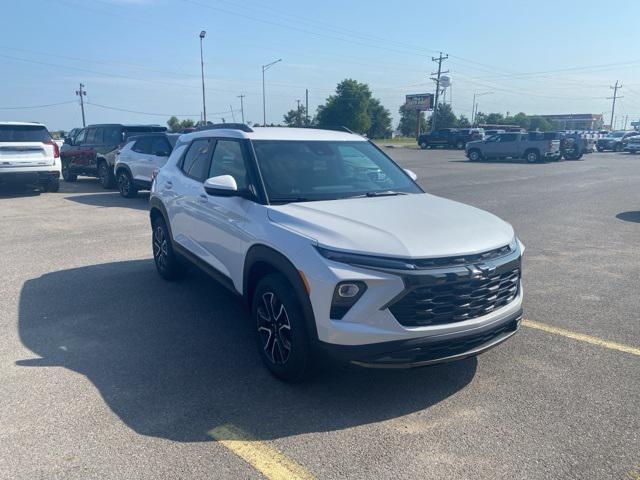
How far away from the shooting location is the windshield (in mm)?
4363

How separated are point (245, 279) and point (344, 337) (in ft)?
3.98

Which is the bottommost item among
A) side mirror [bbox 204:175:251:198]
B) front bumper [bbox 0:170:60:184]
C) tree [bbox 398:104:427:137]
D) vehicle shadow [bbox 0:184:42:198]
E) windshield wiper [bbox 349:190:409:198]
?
vehicle shadow [bbox 0:184:42:198]

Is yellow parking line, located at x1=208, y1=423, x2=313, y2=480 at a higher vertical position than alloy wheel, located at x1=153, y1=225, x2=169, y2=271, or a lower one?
lower

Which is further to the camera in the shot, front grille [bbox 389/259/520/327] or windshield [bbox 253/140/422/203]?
windshield [bbox 253/140/422/203]

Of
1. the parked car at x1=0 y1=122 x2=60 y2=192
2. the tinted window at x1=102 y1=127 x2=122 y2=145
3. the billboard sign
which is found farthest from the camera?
the billboard sign

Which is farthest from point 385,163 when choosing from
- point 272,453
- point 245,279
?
point 272,453

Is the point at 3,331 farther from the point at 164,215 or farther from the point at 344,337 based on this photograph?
the point at 344,337

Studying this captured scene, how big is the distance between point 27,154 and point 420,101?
204ft

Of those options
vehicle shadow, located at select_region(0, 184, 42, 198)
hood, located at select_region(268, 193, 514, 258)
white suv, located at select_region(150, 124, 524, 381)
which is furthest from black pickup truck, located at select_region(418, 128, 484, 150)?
hood, located at select_region(268, 193, 514, 258)

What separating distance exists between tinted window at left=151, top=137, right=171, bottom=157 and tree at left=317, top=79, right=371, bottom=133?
67653mm

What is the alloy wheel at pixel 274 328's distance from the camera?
3713 mm

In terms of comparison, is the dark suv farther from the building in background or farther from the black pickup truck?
the building in background

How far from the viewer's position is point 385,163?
208 inches

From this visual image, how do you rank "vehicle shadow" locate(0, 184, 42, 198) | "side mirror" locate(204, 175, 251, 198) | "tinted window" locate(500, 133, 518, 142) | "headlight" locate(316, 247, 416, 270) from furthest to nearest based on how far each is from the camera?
"tinted window" locate(500, 133, 518, 142) → "vehicle shadow" locate(0, 184, 42, 198) → "side mirror" locate(204, 175, 251, 198) → "headlight" locate(316, 247, 416, 270)
